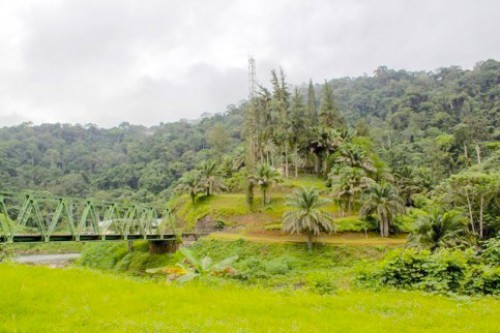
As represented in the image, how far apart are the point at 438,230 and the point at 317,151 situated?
3074cm

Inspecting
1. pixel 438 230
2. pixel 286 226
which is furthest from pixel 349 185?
pixel 438 230

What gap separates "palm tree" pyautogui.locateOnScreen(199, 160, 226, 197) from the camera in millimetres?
53094

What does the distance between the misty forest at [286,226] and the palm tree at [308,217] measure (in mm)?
171

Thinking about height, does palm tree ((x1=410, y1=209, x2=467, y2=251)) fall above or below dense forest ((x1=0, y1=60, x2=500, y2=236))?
below

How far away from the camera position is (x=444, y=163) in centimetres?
7162

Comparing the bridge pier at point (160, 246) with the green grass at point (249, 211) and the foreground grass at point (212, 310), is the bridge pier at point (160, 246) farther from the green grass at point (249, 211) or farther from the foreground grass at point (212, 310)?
the foreground grass at point (212, 310)

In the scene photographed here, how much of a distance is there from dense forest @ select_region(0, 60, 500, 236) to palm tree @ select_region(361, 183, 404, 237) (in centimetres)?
16

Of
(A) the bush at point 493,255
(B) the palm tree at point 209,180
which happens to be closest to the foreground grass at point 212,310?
(A) the bush at point 493,255

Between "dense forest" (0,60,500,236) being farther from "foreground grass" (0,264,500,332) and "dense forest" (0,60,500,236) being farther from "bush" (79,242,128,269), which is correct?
"foreground grass" (0,264,500,332)

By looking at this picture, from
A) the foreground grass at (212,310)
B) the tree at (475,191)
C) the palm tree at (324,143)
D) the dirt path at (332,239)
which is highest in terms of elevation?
the palm tree at (324,143)

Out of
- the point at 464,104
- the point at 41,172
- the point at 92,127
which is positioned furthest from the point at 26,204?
the point at 92,127

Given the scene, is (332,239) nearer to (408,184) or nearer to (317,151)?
(317,151)

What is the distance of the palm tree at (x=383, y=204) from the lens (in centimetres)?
4141

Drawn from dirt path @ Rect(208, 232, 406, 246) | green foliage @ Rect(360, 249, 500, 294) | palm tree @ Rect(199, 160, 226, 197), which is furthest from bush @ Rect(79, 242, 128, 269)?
green foliage @ Rect(360, 249, 500, 294)
